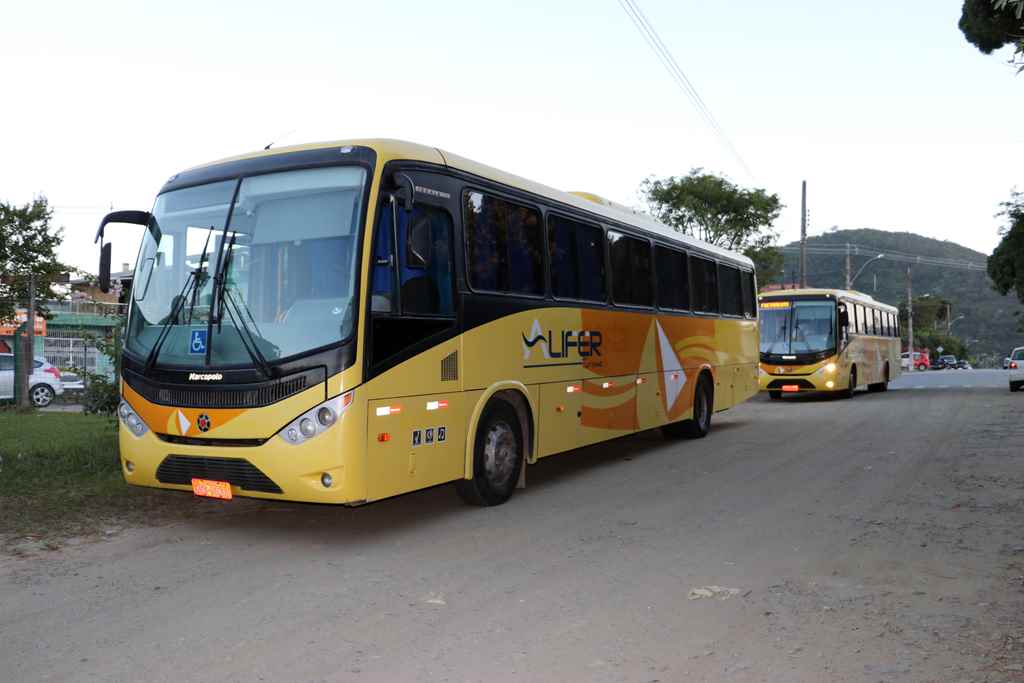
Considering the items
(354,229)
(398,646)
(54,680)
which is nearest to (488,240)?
(354,229)

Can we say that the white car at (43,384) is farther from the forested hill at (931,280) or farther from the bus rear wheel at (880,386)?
the forested hill at (931,280)

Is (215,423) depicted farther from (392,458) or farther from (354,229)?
(354,229)

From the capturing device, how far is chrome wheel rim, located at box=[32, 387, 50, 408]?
23.9 meters

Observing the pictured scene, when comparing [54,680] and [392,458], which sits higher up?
[392,458]

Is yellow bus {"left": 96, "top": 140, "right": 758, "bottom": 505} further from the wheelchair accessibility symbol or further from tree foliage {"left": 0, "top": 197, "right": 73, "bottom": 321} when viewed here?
tree foliage {"left": 0, "top": 197, "right": 73, "bottom": 321}

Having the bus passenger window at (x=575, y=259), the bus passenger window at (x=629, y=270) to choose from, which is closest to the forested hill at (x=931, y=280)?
the bus passenger window at (x=629, y=270)

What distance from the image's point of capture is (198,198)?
A: 7473 mm

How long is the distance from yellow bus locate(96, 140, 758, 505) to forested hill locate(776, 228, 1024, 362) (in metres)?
93.2

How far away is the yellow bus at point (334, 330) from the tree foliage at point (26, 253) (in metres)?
16.1

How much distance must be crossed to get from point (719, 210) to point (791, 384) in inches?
612

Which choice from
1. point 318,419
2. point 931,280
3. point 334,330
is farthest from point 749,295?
point 931,280

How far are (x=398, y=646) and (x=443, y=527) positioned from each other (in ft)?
9.65

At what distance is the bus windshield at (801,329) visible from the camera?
25078 millimetres

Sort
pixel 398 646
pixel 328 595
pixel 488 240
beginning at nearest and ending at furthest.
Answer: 1. pixel 398 646
2. pixel 328 595
3. pixel 488 240
